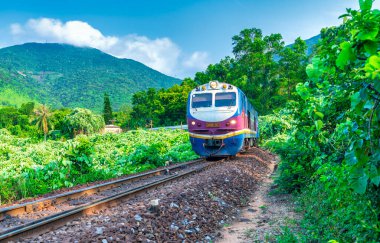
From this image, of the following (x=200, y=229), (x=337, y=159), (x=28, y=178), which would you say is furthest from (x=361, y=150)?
(x=28, y=178)

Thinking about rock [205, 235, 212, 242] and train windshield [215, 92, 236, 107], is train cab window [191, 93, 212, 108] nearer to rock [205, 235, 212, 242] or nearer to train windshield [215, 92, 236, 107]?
train windshield [215, 92, 236, 107]

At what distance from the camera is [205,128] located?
14.6m

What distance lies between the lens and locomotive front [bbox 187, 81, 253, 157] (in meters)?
14.4

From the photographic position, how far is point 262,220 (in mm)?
6840

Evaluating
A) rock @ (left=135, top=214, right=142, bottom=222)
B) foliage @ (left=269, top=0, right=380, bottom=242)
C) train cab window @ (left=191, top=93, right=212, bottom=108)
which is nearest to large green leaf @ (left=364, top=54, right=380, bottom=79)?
foliage @ (left=269, top=0, right=380, bottom=242)

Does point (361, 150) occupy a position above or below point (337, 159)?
above

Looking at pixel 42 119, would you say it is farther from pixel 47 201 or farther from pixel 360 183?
pixel 360 183

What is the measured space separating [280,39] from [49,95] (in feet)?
527

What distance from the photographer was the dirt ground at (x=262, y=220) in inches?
229

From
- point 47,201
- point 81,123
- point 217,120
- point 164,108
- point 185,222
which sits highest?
point 164,108

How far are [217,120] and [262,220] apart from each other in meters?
7.89

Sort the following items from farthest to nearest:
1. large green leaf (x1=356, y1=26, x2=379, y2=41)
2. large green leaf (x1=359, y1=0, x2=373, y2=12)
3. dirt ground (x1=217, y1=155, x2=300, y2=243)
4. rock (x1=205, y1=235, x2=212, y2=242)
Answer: dirt ground (x1=217, y1=155, x2=300, y2=243) → rock (x1=205, y1=235, x2=212, y2=242) → large green leaf (x1=359, y1=0, x2=373, y2=12) → large green leaf (x1=356, y1=26, x2=379, y2=41)

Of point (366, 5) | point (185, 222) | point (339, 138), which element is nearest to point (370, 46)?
point (366, 5)

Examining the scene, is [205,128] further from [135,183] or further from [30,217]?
[30,217]
